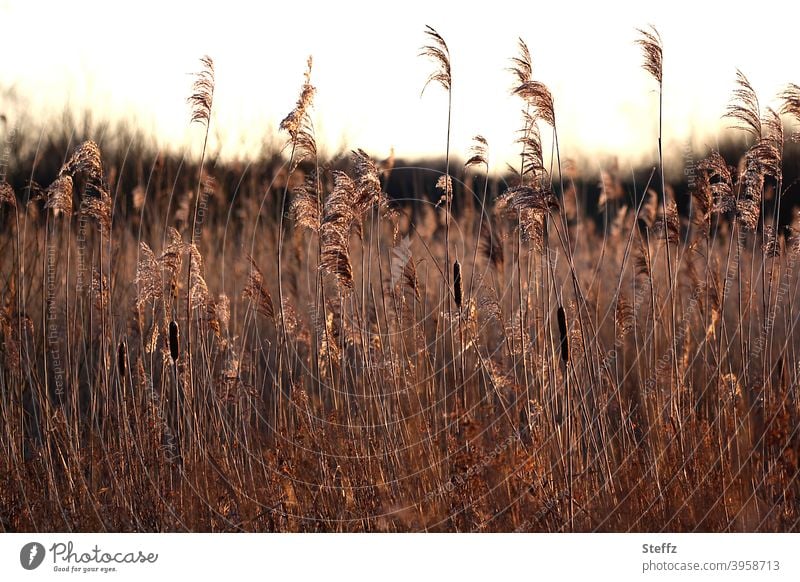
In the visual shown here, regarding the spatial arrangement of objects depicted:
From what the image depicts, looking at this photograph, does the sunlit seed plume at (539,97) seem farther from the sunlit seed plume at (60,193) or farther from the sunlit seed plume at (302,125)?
the sunlit seed plume at (60,193)

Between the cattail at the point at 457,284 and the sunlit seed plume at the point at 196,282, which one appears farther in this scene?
the sunlit seed plume at the point at 196,282

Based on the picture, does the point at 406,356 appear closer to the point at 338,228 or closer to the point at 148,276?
the point at 338,228

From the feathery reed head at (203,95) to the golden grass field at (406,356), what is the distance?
0.01 meters

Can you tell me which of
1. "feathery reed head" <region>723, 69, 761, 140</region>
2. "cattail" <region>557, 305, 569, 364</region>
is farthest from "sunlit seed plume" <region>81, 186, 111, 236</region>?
"feathery reed head" <region>723, 69, 761, 140</region>

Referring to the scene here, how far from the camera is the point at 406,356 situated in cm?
452

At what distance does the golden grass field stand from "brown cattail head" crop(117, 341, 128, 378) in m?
0.01

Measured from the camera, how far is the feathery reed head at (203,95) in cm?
453

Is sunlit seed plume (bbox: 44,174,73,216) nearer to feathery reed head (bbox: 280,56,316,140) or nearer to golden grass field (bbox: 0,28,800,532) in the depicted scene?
golden grass field (bbox: 0,28,800,532)

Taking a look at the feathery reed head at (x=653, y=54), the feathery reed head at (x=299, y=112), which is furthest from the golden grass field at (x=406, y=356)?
the feathery reed head at (x=653, y=54)

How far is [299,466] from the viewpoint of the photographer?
440 centimetres
